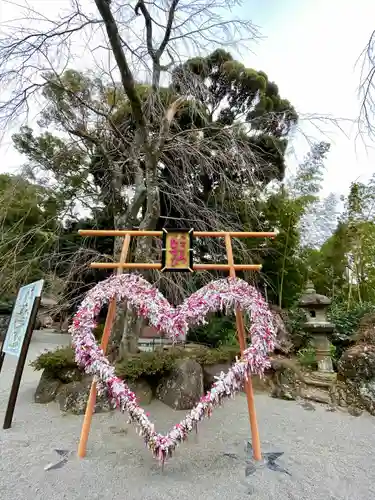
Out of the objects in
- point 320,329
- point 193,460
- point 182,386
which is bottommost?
point 193,460

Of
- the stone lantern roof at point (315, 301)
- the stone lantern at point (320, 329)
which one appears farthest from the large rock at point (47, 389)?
the stone lantern roof at point (315, 301)

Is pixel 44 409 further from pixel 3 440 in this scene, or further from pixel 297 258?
pixel 297 258

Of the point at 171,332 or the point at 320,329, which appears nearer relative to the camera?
the point at 171,332

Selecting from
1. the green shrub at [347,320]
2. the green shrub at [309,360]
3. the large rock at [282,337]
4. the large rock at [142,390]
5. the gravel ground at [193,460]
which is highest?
the green shrub at [347,320]

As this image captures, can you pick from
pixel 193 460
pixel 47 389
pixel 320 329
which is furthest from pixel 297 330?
pixel 47 389

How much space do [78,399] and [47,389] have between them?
21.4 inches

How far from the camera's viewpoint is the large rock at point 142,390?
3238 millimetres

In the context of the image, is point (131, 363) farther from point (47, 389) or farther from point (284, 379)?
point (284, 379)

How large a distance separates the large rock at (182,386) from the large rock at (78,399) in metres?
0.62

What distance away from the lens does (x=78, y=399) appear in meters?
3.08

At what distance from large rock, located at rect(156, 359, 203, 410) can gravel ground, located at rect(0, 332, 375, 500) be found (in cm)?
13

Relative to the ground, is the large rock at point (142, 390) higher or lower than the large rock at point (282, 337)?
lower

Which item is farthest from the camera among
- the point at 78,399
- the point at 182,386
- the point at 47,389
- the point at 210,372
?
the point at 210,372

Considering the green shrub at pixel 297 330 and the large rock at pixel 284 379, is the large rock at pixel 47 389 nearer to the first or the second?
the large rock at pixel 284 379
